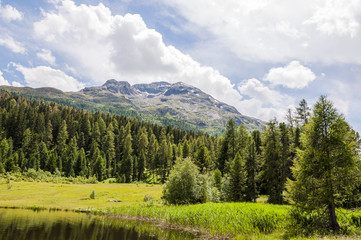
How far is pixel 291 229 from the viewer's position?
768 inches

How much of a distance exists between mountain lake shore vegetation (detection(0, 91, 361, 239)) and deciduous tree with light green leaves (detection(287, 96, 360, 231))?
9 centimetres

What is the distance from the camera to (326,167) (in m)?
20.9

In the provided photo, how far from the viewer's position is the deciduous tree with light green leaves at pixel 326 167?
19812 millimetres

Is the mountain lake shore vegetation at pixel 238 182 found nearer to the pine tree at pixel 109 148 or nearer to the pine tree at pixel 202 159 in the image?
the pine tree at pixel 202 159

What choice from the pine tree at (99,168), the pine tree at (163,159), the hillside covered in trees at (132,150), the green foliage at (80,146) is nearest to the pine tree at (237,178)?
the hillside covered in trees at (132,150)

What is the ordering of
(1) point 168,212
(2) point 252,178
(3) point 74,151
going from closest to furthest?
(1) point 168,212
(2) point 252,178
(3) point 74,151

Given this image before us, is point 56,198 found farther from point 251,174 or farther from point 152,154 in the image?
point 152,154

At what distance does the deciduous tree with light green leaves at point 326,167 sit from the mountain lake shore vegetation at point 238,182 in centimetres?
9

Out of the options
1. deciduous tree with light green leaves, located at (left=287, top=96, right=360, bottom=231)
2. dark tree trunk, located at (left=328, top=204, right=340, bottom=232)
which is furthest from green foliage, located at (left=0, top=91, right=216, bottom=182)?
dark tree trunk, located at (left=328, top=204, right=340, bottom=232)

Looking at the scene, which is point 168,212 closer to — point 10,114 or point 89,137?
point 89,137

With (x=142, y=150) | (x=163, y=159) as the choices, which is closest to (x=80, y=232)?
(x=163, y=159)

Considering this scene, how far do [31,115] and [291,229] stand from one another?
14582 cm

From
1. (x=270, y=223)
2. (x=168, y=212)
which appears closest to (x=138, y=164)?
(x=168, y=212)

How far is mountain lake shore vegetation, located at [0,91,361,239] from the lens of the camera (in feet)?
66.2
